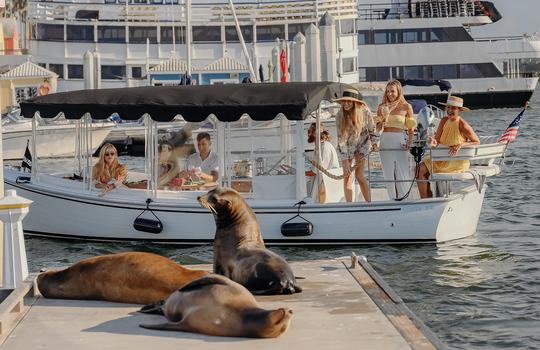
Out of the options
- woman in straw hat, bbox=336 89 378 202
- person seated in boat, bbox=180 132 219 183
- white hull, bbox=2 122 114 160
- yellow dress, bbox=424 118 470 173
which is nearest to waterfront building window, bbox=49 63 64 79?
white hull, bbox=2 122 114 160

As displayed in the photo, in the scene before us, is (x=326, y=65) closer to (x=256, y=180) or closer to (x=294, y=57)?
(x=294, y=57)

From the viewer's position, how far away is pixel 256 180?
Result: 1861 cm

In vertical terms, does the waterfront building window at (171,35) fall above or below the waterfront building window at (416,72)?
above

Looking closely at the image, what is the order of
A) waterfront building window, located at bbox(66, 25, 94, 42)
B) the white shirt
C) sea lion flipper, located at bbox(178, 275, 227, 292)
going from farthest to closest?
waterfront building window, located at bbox(66, 25, 94, 42) → the white shirt → sea lion flipper, located at bbox(178, 275, 227, 292)

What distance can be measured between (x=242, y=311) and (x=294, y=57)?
21048mm

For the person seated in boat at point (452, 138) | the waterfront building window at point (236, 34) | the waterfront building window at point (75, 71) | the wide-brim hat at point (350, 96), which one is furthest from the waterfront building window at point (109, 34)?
the person seated in boat at point (452, 138)

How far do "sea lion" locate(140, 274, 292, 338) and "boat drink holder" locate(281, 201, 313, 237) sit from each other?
856 cm

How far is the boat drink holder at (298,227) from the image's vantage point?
18516 millimetres

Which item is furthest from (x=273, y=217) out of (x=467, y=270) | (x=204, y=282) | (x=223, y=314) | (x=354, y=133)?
(x=223, y=314)

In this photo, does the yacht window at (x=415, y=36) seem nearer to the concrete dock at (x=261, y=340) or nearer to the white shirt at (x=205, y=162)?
the white shirt at (x=205, y=162)

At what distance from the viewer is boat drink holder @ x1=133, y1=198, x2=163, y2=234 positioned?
62.8 ft

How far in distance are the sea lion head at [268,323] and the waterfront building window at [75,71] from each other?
2017 inches

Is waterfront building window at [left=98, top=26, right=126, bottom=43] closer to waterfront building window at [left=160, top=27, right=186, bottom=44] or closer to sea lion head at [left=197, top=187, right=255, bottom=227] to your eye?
waterfront building window at [left=160, top=27, right=186, bottom=44]

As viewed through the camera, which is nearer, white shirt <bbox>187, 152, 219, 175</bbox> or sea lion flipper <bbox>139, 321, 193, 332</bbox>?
sea lion flipper <bbox>139, 321, 193, 332</bbox>
